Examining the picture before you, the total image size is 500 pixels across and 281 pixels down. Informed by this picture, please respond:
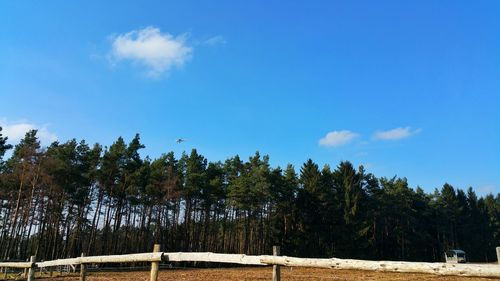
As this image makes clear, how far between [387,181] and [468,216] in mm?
26218

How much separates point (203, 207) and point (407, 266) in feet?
200

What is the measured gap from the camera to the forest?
4869cm

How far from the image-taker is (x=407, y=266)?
5.46m

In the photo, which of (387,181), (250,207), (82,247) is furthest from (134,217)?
(387,181)

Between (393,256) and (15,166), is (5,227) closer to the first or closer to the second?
(15,166)

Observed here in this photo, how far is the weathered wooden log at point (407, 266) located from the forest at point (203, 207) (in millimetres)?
42507

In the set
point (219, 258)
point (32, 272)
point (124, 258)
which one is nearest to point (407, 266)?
point (219, 258)

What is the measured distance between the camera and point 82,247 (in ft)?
202

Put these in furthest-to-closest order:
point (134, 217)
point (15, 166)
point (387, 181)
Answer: point (387, 181) → point (134, 217) → point (15, 166)

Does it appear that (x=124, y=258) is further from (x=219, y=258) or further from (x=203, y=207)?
(x=203, y=207)

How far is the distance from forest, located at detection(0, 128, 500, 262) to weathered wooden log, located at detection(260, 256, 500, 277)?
139 ft

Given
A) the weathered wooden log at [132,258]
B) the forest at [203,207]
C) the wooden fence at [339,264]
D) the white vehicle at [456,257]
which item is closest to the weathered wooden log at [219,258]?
the wooden fence at [339,264]

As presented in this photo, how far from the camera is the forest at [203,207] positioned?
1917 inches

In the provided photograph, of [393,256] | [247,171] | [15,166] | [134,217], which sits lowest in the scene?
[393,256]
